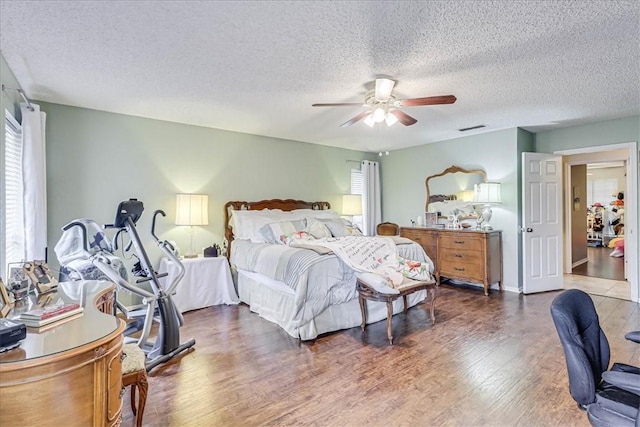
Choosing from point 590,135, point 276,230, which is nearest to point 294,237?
point 276,230

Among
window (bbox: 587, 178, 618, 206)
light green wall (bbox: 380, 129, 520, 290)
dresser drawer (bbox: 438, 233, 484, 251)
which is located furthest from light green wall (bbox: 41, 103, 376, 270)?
window (bbox: 587, 178, 618, 206)

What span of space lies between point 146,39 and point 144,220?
2615 millimetres

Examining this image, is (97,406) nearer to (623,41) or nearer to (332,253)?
(332,253)

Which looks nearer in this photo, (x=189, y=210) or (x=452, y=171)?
(x=189, y=210)

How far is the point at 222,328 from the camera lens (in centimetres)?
363

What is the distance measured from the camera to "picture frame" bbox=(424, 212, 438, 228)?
593 cm

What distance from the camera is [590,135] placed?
4.84m

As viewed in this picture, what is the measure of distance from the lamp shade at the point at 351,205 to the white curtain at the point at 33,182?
4348 mm

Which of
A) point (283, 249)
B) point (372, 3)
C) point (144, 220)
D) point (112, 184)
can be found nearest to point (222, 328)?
point (283, 249)

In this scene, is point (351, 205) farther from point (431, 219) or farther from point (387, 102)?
point (387, 102)

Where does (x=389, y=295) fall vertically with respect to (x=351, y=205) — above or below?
below

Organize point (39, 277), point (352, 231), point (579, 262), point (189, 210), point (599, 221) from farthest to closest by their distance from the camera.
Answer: point (599, 221) → point (579, 262) → point (352, 231) → point (189, 210) → point (39, 277)

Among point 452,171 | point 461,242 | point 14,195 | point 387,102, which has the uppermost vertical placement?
point 387,102

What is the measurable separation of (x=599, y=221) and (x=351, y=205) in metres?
9.54
